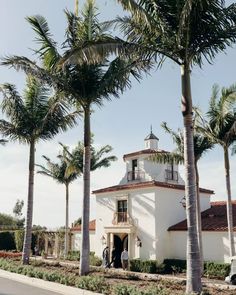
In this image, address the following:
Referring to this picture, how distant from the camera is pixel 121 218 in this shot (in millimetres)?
29359

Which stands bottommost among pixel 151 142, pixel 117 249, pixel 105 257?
pixel 105 257

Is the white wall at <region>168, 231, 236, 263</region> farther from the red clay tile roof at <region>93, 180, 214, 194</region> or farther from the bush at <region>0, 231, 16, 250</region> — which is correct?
the bush at <region>0, 231, 16, 250</region>

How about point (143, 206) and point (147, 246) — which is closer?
point (147, 246)

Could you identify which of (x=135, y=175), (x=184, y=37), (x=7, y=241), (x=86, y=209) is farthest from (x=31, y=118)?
(x=7, y=241)

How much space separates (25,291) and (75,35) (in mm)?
10787

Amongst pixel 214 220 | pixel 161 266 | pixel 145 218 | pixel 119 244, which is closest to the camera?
pixel 161 266

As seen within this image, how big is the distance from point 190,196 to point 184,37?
197 inches

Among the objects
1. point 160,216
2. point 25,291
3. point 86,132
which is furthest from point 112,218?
point 25,291

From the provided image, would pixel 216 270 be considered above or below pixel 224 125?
below

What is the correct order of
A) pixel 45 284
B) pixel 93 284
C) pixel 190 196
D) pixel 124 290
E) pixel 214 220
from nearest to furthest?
pixel 190 196, pixel 124 290, pixel 93 284, pixel 45 284, pixel 214 220

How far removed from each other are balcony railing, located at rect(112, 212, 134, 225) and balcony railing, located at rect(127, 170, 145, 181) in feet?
10.5

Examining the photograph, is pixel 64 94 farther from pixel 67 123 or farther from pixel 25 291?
pixel 25 291

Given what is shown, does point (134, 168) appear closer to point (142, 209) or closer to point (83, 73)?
point (142, 209)

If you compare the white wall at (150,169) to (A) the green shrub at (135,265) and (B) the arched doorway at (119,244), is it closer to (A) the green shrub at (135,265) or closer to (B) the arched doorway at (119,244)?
(B) the arched doorway at (119,244)
